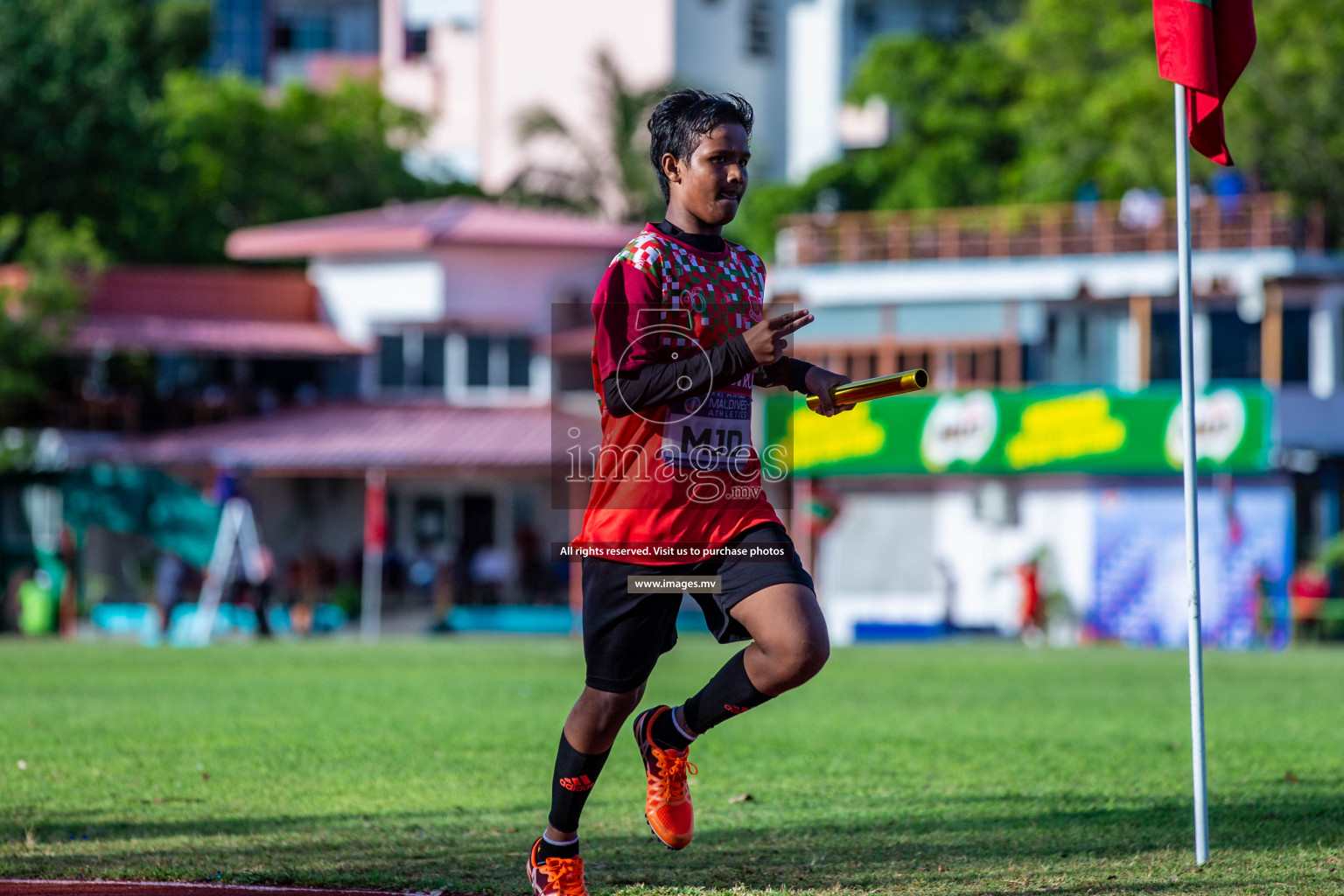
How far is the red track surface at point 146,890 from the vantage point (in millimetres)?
5664

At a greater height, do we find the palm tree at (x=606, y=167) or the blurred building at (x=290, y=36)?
the blurred building at (x=290, y=36)

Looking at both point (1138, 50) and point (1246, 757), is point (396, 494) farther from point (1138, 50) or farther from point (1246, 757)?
point (1246, 757)

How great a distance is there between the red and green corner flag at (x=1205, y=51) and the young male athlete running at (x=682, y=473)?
6.06ft

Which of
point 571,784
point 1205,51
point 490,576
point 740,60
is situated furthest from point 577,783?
point 740,60

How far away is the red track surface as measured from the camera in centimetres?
566

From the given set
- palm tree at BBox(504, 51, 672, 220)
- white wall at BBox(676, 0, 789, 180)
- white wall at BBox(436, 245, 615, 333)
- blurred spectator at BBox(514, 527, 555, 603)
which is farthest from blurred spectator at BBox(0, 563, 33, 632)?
white wall at BBox(676, 0, 789, 180)

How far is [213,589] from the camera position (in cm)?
2959

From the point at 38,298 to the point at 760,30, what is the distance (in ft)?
83.8

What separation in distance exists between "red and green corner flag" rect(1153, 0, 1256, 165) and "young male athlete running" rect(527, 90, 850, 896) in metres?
1.85

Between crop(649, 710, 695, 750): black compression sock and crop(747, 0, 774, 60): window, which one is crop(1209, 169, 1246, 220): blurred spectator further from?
crop(649, 710, 695, 750): black compression sock

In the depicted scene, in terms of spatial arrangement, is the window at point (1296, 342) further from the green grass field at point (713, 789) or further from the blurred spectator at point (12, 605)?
the blurred spectator at point (12, 605)

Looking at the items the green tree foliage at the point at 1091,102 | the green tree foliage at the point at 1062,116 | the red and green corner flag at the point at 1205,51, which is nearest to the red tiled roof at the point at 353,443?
the green tree foliage at the point at 1062,116

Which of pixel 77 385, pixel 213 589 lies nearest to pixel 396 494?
pixel 77 385

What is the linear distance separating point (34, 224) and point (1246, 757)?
31728 mm
